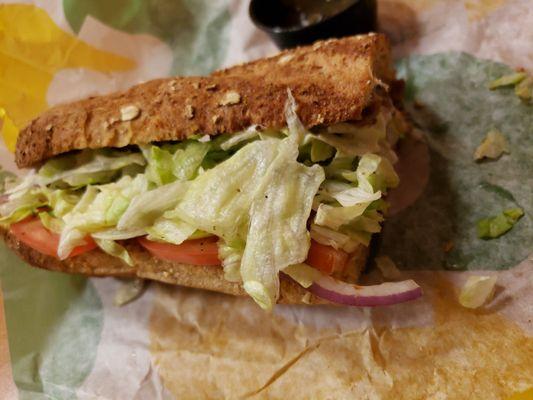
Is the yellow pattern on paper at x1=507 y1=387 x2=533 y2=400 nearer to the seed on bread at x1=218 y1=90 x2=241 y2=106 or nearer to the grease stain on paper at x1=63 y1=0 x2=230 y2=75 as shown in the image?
the seed on bread at x1=218 y1=90 x2=241 y2=106

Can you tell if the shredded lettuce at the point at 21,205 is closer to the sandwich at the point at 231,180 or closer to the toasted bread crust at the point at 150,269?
the sandwich at the point at 231,180

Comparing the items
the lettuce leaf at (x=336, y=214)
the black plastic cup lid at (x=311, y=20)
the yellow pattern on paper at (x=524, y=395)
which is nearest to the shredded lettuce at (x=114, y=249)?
the lettuce leaf at (x=336, y=214)

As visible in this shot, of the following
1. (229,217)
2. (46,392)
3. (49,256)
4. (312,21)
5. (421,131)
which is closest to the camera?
(229,217)

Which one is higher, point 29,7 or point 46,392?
point 29,7

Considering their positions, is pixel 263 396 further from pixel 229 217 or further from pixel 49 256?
pixel 49 256

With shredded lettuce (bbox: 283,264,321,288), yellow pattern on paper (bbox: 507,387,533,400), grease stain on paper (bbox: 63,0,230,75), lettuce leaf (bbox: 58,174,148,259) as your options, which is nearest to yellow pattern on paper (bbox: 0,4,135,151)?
grease stain on paper (bbox: 63,0,230,75)

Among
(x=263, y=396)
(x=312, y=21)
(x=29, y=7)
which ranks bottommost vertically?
(x=263, y=396)

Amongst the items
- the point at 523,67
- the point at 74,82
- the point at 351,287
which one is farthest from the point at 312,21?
the point at 351,287

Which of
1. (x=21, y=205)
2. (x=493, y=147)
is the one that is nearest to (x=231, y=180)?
(x=21, y=205)
